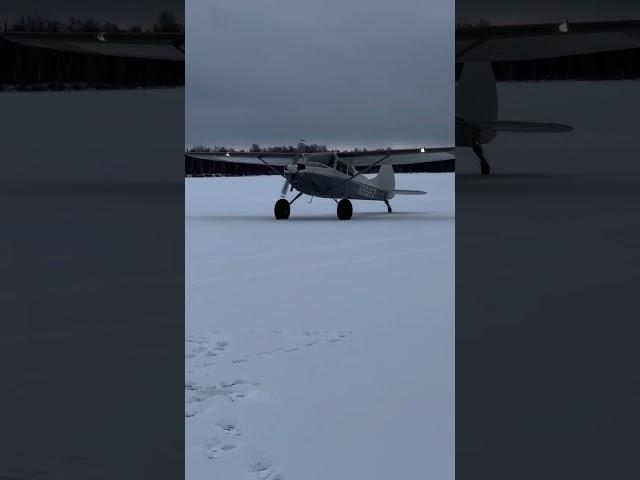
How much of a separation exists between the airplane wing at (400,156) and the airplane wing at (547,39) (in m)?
2.12

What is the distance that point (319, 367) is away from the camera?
3.29m

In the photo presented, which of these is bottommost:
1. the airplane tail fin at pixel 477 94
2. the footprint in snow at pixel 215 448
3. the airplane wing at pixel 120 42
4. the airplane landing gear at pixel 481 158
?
the footprint in snow at pixel 215 448

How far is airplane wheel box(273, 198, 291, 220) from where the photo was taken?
1312 centimetres

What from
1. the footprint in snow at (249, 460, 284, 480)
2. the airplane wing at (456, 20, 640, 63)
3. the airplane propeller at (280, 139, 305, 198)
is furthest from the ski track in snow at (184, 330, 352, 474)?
the airplane propeller at (280, 139, 305, 198)

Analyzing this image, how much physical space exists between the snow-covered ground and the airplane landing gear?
37.2ft

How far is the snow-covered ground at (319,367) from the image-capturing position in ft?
7.22

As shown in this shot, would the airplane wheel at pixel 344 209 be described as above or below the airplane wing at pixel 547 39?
below

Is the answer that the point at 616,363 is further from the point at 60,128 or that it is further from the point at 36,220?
the point at 60,128

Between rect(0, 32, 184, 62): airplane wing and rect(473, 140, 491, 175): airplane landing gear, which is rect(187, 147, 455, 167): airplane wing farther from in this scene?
rect(473, 140, 491, 175): airplane landing gear

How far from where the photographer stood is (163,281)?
5660 millimetres

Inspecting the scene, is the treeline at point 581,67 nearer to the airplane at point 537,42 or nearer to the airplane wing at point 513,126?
the airplane at point 537,42

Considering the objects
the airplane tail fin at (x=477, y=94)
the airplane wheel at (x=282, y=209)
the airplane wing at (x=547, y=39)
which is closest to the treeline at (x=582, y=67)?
the airplane wing at (x=547, y=39)

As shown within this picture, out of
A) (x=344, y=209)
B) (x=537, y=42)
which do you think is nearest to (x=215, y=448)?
(x=537, y=42)

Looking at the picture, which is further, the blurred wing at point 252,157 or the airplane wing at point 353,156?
the blurred wing at point 252,157
